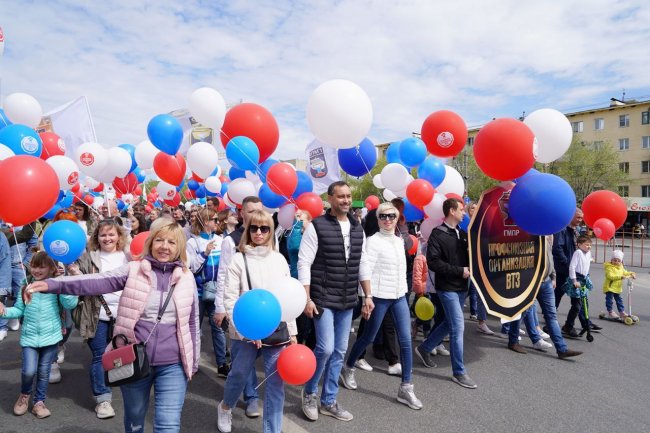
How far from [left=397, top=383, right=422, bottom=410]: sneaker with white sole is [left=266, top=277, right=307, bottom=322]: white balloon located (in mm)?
1483

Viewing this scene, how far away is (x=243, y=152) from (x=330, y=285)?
1822 mm

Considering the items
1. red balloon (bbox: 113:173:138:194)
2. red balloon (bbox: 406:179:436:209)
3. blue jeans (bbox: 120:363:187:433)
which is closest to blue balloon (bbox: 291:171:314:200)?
red balloon (bbox: 406:179:436:209)

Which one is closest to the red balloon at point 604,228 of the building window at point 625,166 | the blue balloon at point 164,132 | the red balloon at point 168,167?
the blue balloon at point 164,132

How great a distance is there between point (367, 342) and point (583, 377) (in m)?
2.31

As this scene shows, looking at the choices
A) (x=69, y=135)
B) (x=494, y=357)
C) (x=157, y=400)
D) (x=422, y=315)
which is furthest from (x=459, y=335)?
(x=69, y=135)

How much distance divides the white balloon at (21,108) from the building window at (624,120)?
152ft

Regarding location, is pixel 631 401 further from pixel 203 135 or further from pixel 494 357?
pixel 203 135

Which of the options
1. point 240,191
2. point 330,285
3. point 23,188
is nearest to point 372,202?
point 240,191

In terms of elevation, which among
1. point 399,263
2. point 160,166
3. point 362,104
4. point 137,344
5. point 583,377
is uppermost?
point 362,104

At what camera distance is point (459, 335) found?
3982mm

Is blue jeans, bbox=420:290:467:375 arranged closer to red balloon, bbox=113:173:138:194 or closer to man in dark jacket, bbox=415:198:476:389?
man in dark jacket, bbox=415:198:476:389

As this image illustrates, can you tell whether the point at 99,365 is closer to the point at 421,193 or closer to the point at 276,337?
the point at 276,337

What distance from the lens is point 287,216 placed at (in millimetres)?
4770

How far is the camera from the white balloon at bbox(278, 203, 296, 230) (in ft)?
15.5
